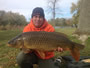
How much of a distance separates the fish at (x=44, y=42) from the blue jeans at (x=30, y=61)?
1.25 feet

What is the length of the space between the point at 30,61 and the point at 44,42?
2.19ft

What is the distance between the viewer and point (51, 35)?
2336 mm

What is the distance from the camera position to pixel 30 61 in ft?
8.91

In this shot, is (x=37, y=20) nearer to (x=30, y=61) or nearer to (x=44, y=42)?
(x=44, y=42)

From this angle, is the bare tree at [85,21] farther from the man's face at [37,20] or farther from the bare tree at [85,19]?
the man's face at [37,20]

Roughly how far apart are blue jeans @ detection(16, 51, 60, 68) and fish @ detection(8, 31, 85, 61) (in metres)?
0.38

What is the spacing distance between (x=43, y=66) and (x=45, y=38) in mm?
770

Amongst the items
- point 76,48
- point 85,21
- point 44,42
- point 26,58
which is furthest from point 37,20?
point 85,21

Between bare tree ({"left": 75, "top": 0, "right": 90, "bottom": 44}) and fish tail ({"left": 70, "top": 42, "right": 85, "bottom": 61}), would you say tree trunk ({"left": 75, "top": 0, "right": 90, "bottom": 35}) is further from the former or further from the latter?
fish tail ({"left": 70, "top": 42, "right": 85, "bottom": 61})

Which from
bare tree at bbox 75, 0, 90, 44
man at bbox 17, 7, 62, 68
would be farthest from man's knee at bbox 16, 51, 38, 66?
bare tree at bbox 75, 0, 90, 44

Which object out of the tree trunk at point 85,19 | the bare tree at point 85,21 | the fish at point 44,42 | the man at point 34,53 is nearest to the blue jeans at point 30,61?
the man at point 34,53

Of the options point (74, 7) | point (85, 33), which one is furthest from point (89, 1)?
point (74, 7)

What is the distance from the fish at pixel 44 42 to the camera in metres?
2.24

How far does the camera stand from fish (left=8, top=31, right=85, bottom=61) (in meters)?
2.24
